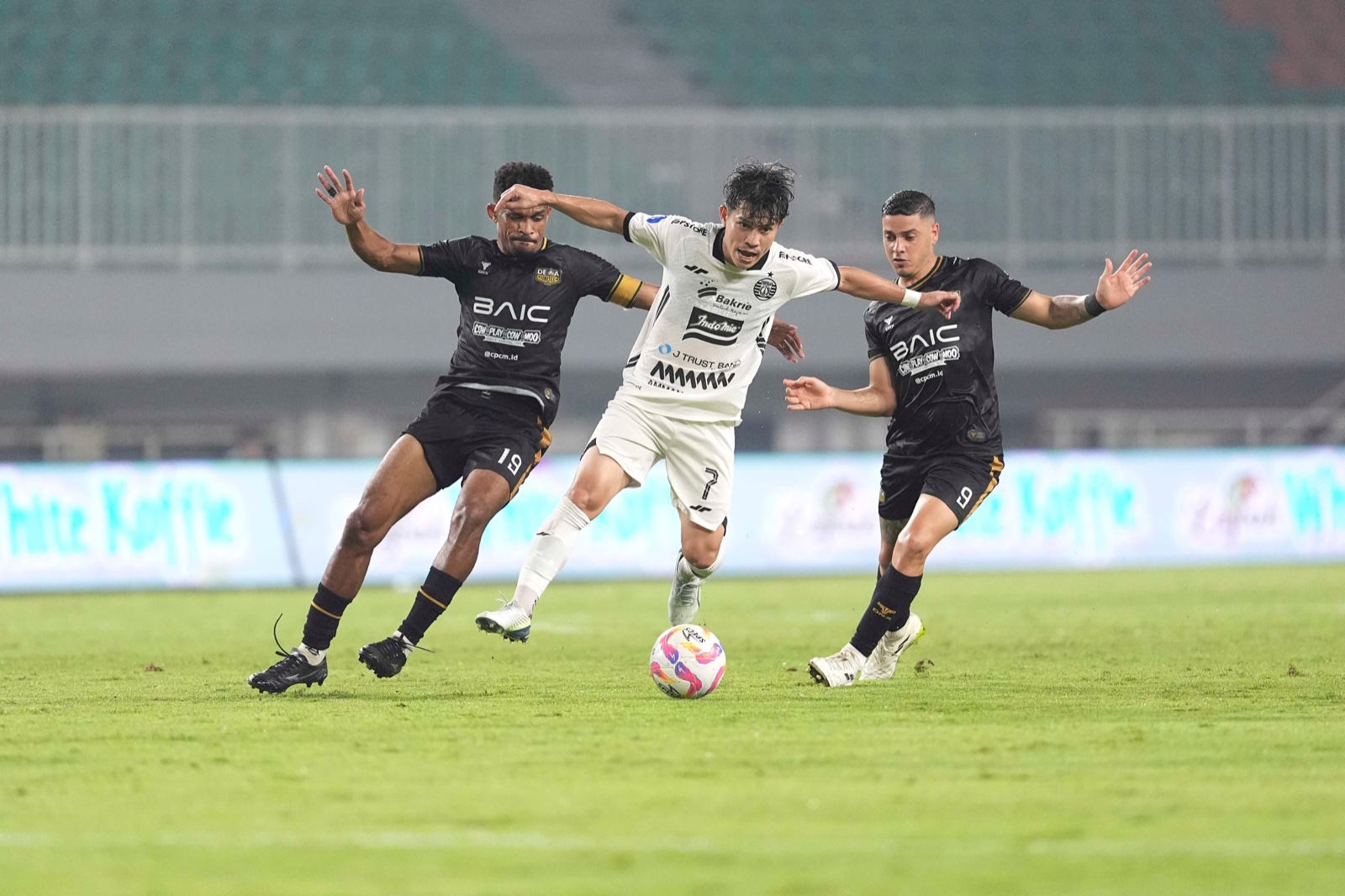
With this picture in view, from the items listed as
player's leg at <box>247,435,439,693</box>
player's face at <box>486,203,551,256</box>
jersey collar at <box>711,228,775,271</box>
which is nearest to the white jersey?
jersey collar at <box>711,228,775,271</box>

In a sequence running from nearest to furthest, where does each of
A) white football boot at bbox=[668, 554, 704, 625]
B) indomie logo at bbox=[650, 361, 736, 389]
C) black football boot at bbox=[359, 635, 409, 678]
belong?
black football boot at bbox=[359, 635, 409, 678] → indomie logo at bbox=[650, 361, 736, 389] → white football boot at bbox=[668, 554, 704, 625]

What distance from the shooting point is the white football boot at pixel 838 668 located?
7156 mm

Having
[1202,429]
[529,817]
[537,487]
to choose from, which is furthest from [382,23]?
[529,817]

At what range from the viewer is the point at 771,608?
13.5 m

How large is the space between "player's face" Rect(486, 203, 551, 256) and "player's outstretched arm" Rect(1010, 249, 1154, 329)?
2197 mm

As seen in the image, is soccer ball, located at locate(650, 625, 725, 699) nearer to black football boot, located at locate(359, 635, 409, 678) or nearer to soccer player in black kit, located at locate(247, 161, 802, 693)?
soccer player in black kit, located at locate(247, 161, 802, 693)

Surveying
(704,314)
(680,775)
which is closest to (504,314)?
(704,314)

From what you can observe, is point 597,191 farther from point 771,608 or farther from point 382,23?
point 771,608

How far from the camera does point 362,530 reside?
715 cm

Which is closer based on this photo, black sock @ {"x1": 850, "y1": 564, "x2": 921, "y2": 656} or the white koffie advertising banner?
black sock @ {"x1": 850, "y1": 564, "x2": 921, "y2": 656}

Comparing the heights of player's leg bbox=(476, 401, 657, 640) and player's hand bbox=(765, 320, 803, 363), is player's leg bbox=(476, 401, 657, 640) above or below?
below

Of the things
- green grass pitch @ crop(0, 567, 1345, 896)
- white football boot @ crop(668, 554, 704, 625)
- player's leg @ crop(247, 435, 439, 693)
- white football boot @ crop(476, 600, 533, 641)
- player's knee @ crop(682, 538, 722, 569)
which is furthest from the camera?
white football boot @ crop(668, 554, 704, 625)

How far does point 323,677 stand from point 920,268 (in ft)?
10.7

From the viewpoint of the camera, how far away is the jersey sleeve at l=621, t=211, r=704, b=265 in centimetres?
748
